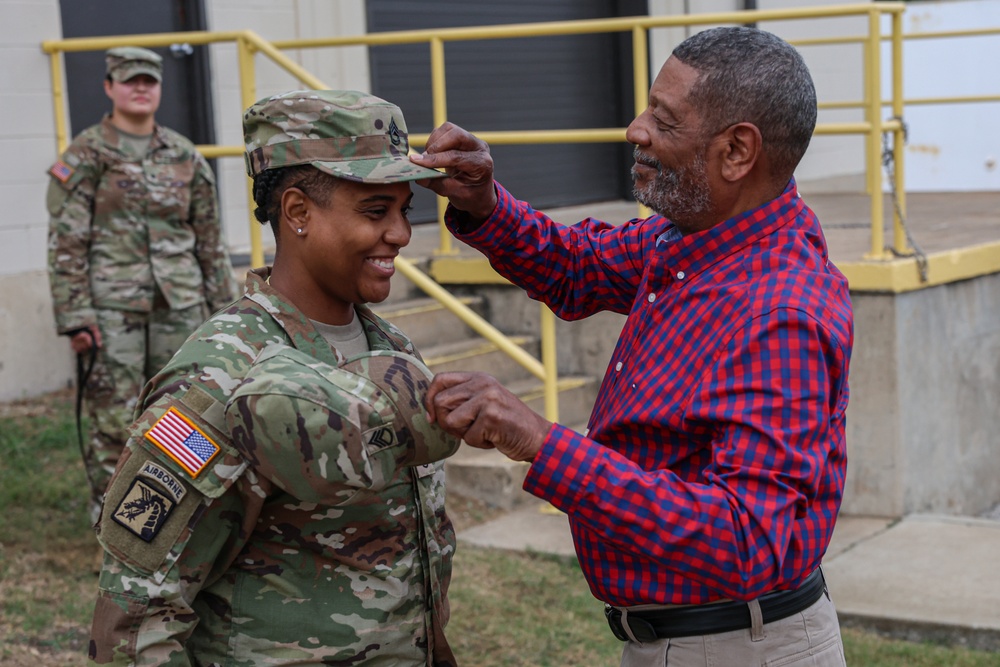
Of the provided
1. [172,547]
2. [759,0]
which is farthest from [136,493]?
[759,0]

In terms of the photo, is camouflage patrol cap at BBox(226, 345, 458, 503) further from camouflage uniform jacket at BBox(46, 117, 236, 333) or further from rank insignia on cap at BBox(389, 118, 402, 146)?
camouflage uniform jacket at BBox(46, 117, 236, 333)

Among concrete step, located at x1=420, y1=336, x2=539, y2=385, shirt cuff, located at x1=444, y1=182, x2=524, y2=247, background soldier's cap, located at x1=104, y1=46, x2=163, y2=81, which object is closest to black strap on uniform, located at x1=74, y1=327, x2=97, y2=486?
background soldier's cap, located at x1=104, y1=46, x2=163, y2=81

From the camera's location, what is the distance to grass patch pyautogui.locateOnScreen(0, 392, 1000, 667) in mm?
4570

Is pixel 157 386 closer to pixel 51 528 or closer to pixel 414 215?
pixel 51 528

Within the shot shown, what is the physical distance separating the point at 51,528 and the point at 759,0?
9.08m

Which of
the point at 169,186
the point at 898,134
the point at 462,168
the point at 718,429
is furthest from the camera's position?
the point at 898,134

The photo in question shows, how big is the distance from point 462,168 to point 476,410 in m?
0.86

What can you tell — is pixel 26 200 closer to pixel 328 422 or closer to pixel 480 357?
pixel 480 357

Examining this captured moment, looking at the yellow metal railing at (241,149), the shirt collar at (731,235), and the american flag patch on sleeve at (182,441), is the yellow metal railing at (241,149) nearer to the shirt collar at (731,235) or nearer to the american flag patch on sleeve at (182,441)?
the shirt collar at (731,235)

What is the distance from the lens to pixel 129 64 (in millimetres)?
5848

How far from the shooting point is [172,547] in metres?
2.04

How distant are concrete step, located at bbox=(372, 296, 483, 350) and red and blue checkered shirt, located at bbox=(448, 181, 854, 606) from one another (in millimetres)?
4685

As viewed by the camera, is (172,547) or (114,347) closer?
(172,547)

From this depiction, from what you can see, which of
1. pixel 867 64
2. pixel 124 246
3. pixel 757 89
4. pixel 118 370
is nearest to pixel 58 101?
pixel 124 246
